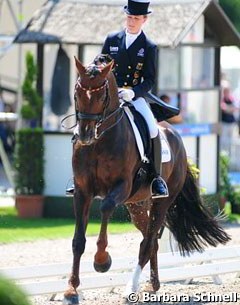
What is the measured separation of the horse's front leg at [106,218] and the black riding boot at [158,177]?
30.1 inches

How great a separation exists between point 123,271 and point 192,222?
2.80 feet

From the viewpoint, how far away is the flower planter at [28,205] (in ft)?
58.9

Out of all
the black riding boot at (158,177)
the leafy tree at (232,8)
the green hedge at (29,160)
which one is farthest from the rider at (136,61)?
the leafy tree at (232,8)

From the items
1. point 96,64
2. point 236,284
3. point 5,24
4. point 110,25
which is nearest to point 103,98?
point 96,64

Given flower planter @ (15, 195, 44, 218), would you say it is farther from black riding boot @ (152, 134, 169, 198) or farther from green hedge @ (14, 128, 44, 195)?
black riding boot @ (152, 134, 169, 198)

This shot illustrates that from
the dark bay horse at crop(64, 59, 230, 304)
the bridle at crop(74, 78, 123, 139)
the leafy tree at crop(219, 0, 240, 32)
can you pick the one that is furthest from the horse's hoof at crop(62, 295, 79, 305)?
the leafy tree at crop(219, 0, 240, 32)

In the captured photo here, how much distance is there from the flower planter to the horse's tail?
21.9 feet

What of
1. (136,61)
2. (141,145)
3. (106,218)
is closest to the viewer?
(106,218)

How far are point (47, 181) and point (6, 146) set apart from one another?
4978 millimetres

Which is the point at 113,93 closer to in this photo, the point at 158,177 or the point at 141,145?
the point at 141,145

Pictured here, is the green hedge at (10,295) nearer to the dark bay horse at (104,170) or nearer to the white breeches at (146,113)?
the dark bay horse at (104,170)

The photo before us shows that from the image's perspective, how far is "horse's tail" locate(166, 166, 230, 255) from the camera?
11.4 meters

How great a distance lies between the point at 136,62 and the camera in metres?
10.3

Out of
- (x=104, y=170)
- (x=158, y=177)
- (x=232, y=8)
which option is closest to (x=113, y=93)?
(x=104, y=170)
